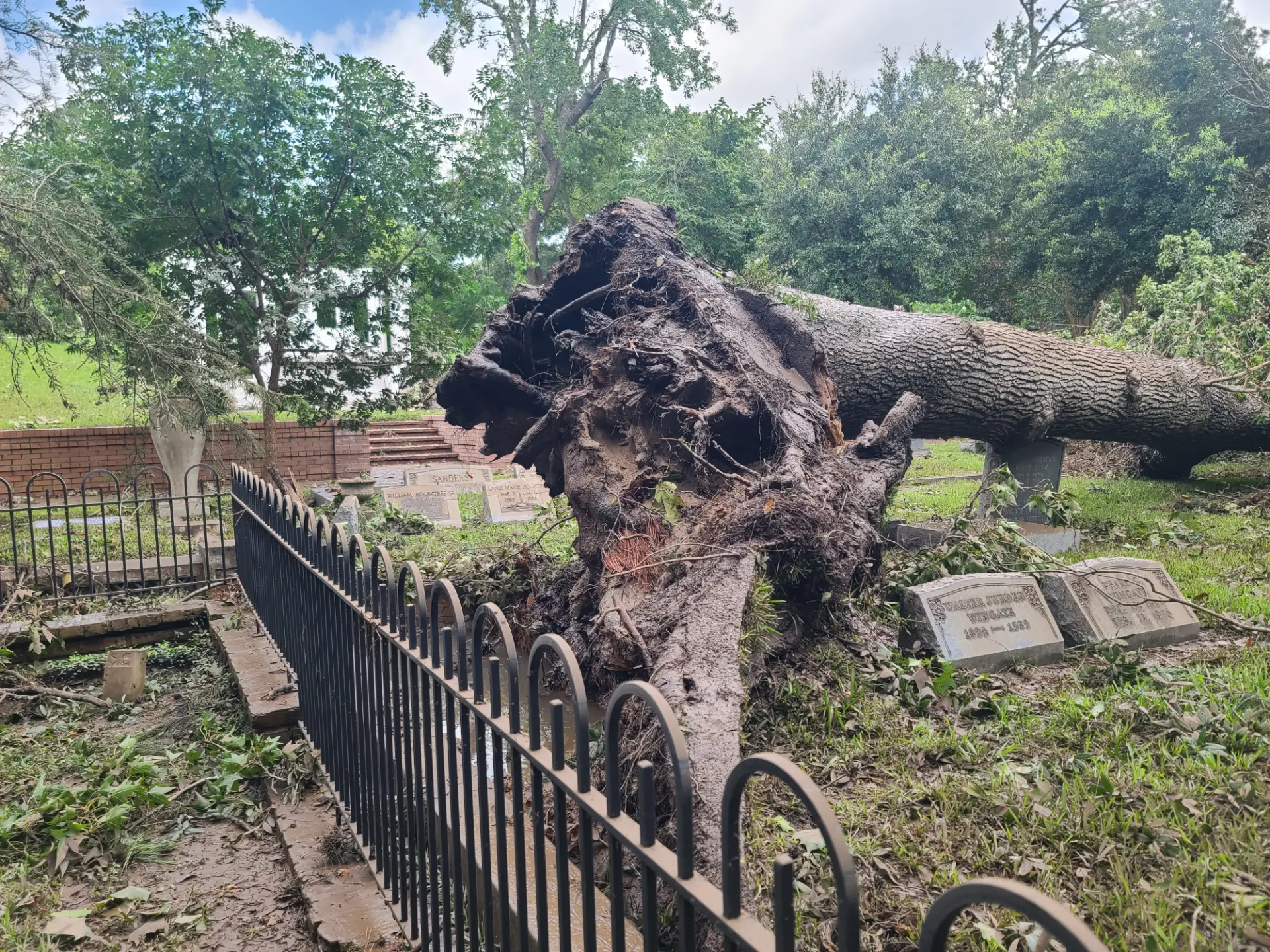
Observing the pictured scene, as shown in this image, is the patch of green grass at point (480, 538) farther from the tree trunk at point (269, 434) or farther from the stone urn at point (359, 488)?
the stone urn at point (359, 488)

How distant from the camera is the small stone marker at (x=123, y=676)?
4746mm

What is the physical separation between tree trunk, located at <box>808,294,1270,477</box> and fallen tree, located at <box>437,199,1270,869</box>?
2cm

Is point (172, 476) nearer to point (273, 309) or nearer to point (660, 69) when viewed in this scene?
point (273, 309)

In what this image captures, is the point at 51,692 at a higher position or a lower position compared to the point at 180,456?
lower

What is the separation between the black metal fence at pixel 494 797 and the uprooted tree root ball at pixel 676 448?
73 centimetres

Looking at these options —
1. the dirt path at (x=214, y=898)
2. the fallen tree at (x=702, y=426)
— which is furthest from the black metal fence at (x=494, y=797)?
the fallen tree at (x=702, y=426)

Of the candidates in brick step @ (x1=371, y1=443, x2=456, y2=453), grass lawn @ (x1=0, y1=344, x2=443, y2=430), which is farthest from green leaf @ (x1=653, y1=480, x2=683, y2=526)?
brick step @ (x1=371, y1=443, x2=456, y2=453)

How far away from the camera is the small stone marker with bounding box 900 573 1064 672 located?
433cm

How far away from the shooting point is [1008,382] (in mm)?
7422

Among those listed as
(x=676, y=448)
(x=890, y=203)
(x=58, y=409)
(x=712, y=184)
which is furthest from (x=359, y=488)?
(x=890, y=203)

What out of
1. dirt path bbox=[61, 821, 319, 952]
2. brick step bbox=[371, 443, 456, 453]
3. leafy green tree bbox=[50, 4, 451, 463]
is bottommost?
dirt path bbox=[61, 821, 319, 952]

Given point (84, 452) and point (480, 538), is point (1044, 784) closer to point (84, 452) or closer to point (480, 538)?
point (480, 538)

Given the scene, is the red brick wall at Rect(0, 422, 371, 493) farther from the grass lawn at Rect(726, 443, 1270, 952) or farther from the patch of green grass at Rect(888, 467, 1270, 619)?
the grass lawn at Rect(726, 443, 1270, 952)

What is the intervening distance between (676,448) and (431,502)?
6.61 m
